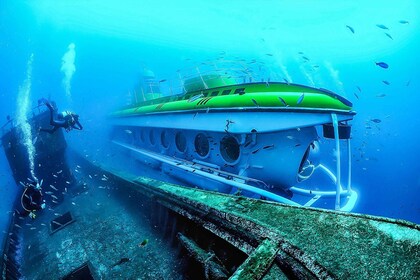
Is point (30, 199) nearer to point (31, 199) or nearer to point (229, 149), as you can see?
point (31, 199)

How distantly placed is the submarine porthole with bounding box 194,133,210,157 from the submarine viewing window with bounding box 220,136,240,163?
801 mm

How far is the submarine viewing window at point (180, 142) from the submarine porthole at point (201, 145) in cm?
97

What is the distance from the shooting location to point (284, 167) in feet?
18.4

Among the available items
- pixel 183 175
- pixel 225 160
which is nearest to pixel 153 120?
pixel 183 175

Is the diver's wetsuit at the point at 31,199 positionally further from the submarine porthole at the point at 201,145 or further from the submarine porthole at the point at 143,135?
the submarine porthole at the point at 143,135

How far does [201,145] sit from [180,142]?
5.33ft

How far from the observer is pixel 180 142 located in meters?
9.30

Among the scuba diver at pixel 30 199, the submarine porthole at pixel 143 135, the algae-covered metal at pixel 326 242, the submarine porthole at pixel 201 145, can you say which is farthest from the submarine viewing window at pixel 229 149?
the submarine porthole at pixel 143 135

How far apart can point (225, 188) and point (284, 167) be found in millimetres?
1902

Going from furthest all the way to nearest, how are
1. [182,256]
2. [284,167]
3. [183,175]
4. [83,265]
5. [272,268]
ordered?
[183,175] < [284,167] < [83,265] < [182,256] < [272,268]

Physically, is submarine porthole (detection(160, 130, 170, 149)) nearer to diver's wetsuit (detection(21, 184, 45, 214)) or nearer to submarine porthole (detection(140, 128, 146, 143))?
submarine porthole (detection(140, 128, 146, 143))

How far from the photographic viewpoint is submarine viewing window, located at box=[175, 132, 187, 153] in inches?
356

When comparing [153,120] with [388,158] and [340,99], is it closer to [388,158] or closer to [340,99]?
[340,99]

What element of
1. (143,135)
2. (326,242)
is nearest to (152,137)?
(143,135)
